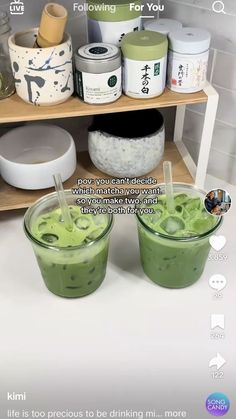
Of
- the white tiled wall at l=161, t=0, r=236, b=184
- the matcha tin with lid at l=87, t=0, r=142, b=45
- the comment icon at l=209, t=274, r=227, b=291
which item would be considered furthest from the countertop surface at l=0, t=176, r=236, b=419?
the matcha tin with lid at l=87, t=0, r=142, b=45

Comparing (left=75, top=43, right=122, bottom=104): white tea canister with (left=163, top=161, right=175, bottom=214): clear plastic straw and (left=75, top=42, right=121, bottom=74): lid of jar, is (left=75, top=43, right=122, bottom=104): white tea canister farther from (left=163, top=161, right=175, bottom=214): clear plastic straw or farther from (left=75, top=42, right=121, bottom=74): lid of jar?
(left=163, top=161, right=175, bottom=214): clear plastic straw

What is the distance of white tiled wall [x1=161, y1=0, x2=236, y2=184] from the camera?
2.19 feet

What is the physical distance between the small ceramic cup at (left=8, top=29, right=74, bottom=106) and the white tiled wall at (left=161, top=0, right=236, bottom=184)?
207mm

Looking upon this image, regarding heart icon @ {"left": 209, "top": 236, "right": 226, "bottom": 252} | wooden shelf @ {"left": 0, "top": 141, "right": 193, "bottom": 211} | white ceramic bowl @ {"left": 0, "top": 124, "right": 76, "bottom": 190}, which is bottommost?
heart icon @ {"left": 209, "top": 236, "right": 226, "bottom": 252}

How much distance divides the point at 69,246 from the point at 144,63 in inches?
9.8

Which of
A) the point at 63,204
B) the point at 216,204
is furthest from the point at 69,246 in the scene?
the point at 216,204

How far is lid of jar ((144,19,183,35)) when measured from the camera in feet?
2.07

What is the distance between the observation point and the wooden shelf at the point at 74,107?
1.95ft

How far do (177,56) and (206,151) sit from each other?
0.14 m

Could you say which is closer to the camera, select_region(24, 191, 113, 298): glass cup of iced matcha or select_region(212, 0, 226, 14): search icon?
select_region(24, 191, 113, 298): glass cup of iced matcha

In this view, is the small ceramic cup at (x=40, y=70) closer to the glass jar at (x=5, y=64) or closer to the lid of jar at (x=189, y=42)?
the glass jar at (x=5, y=64)

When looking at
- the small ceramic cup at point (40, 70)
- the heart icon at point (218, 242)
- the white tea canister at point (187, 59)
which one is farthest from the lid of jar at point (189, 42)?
the heart icon at point (218, 242)

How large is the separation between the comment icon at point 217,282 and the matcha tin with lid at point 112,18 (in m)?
0.33

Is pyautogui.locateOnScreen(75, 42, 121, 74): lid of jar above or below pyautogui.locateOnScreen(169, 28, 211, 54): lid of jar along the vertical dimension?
below
